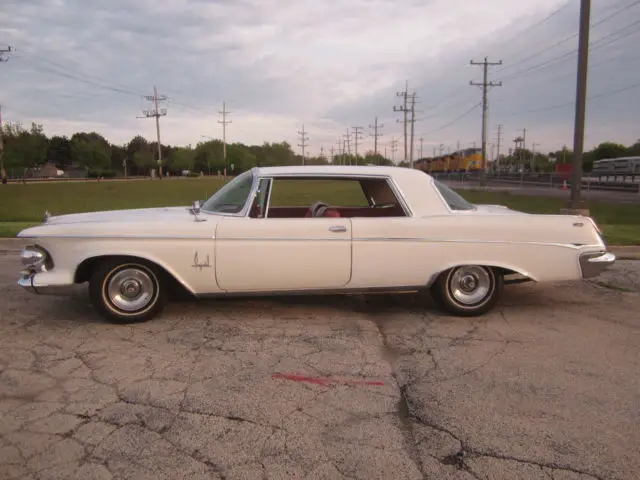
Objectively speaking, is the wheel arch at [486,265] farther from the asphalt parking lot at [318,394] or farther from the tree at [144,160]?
the tree at [144,160]

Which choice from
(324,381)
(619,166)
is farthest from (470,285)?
(619,166)

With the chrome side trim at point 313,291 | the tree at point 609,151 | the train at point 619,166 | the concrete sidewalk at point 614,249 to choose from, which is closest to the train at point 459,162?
the train at point 619,166

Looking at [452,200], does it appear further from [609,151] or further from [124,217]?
[609,151]

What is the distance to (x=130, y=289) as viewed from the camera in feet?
15.4

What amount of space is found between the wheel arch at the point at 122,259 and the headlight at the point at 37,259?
26cm

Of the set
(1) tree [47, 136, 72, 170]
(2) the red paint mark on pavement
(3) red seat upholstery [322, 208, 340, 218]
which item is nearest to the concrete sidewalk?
(3) red seat upholstery [322, 208, 340, 218]

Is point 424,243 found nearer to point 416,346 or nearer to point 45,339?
point 416,346

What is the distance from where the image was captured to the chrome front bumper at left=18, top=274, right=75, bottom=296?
452cm

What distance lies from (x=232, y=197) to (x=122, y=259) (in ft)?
3.88

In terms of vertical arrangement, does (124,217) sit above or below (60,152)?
below

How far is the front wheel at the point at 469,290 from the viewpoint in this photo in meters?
4.97

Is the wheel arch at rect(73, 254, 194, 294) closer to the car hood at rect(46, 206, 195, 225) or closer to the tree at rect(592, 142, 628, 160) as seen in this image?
the car hood at rect(46, 206, 195, 225)

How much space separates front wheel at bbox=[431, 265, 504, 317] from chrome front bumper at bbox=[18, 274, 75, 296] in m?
3.48

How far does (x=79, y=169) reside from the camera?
9738cm
